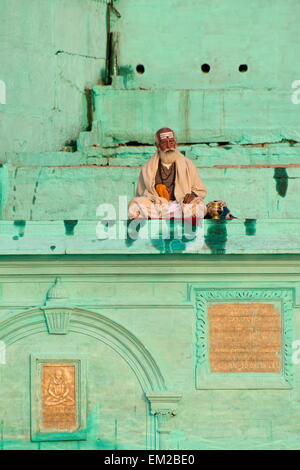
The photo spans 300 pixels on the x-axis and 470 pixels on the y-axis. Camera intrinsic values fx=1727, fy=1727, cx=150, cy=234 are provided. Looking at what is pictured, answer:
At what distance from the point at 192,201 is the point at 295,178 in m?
1.78

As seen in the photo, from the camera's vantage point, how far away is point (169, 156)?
68.1 ft

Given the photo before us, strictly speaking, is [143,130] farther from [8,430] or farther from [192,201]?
[8,430]

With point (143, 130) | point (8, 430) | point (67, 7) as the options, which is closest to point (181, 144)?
point (143, 130)

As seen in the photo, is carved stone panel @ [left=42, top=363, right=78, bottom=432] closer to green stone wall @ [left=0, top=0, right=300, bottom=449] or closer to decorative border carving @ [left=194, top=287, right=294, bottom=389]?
green stone wall @ [left=0, top=0, right=300, bottom=449]

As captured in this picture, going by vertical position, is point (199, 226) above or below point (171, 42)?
below

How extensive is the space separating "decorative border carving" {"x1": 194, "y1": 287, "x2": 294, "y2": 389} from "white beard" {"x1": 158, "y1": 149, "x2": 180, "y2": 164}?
161 centimetres

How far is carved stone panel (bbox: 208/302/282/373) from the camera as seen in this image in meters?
20.3

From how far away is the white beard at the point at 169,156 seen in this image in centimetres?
2075

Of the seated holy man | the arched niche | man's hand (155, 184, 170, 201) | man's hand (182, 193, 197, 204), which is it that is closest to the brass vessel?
the seated holy man

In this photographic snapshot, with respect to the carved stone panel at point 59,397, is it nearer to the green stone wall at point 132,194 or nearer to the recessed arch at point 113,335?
the green stone wall at point 132,194

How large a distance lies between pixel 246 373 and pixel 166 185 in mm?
2443

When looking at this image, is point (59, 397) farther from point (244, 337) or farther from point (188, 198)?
point (188, 198)

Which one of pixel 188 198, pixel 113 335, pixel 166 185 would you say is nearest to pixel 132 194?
pixel 166 185

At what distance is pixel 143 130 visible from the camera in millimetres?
22766
